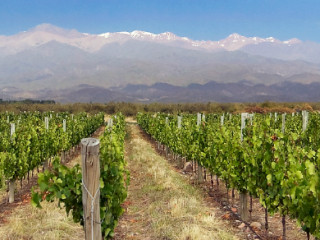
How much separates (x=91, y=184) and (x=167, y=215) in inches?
162

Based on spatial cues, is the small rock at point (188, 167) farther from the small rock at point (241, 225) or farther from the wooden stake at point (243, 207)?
the small rock at point (241, 225)

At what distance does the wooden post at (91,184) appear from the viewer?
4160 millimetres

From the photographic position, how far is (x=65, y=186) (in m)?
4.67

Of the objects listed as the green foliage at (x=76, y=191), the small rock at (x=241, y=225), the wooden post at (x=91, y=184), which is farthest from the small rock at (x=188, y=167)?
the wooden post at (x=91, y=184)

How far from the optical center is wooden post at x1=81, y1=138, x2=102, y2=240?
13.6 ft

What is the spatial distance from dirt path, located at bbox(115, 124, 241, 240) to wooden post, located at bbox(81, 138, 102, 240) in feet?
8.74

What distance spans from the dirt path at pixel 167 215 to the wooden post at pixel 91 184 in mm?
2663

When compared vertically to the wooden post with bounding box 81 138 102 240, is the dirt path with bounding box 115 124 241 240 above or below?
below

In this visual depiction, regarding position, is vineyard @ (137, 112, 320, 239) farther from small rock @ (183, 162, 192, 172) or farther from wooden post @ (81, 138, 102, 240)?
wooden post @ (81, 138, 102, 240)

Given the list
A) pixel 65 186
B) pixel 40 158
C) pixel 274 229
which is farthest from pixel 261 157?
pixel 40 158

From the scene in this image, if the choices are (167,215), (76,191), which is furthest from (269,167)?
(76,191)

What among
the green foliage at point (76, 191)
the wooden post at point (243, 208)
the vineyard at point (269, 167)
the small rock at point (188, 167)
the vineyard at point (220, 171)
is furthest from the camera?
the small rock at point (188, 167)

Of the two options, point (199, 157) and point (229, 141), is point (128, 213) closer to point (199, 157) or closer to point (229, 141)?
point (229, 141)

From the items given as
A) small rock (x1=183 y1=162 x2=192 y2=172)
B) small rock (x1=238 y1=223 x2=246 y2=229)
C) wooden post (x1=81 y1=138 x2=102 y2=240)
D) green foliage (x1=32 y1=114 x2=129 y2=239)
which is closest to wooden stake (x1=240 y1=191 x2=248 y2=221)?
small rock (x1=238 y1=223 x2=246 y2=229)
